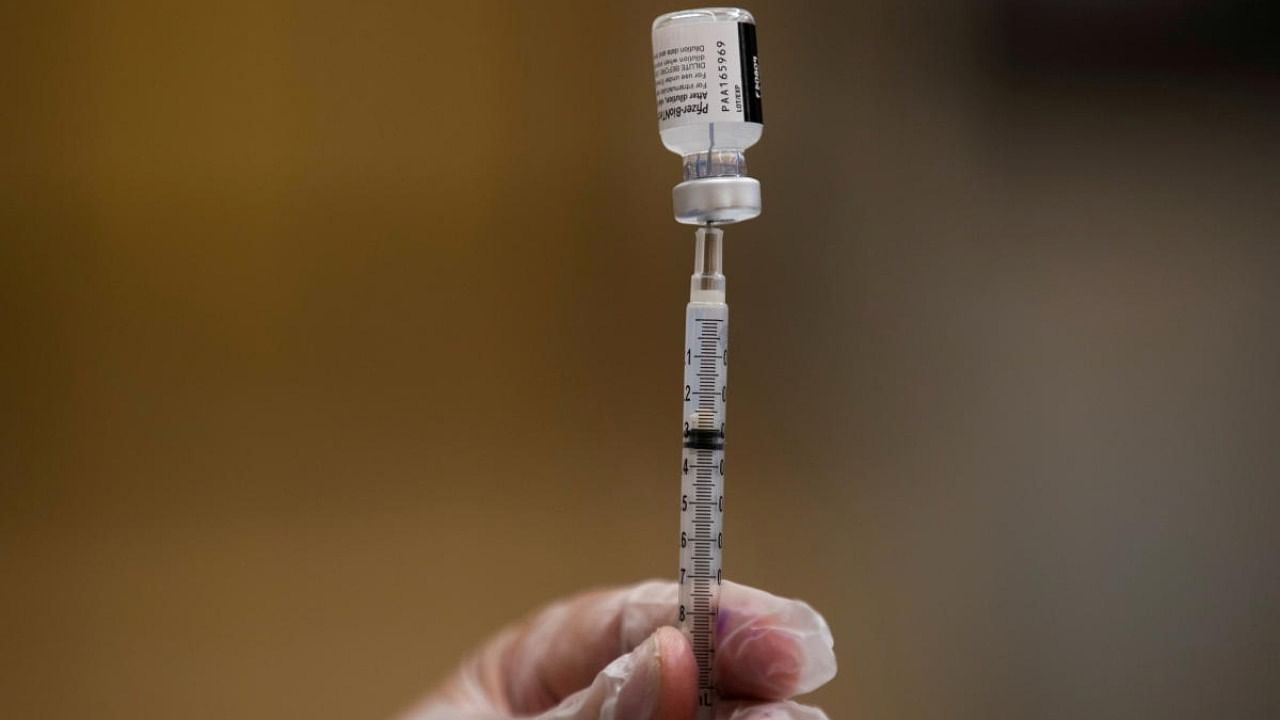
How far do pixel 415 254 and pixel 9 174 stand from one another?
1.57ft

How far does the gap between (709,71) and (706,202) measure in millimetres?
103

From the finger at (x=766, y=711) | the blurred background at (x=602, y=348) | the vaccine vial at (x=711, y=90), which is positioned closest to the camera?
the vaccine vial at (x=711, y=90)

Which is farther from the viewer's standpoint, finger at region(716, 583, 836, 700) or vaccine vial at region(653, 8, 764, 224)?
finger at region(716, 583, 836, 700)

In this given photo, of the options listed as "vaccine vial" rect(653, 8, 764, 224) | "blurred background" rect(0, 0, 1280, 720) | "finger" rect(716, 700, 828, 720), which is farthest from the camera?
"blurred background" rect(0, 0, 1280, 720)

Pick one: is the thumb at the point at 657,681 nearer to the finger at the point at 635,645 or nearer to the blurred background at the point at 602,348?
the finger at the point at 635,645

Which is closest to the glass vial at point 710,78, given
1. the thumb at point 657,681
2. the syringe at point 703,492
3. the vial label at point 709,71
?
the vial label at point 709,71

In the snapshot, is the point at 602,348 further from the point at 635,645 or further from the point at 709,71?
the point at 709,71

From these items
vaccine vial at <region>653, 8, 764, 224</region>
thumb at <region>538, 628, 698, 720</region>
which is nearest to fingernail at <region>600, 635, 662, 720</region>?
thumb at <region>538, 628, 698, 720</region>

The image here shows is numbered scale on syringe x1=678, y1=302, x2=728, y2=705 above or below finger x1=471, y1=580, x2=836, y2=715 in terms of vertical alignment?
above

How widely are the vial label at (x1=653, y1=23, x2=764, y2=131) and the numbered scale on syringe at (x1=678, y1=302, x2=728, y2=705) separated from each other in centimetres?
18

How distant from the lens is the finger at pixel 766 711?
3.14 ft

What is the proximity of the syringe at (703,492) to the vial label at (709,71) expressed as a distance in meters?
0.12

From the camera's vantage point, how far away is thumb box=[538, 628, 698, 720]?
876 mm

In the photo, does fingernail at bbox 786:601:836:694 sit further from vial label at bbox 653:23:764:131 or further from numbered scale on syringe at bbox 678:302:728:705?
vial label at bbox 653:23:764:131
